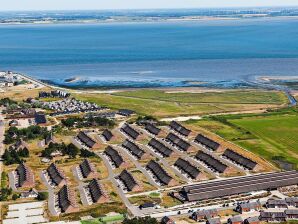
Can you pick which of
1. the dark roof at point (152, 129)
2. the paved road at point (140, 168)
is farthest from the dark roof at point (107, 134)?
the dark roof at point (152, 129)

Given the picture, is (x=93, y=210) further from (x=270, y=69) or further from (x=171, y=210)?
(x=270, y=69)

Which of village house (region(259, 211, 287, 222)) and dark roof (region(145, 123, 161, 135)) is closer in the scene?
village house (region(259, 211, 287, 222))

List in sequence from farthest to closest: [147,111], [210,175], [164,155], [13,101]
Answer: [13,101] → [147,111] → [164,155] → [210,175]

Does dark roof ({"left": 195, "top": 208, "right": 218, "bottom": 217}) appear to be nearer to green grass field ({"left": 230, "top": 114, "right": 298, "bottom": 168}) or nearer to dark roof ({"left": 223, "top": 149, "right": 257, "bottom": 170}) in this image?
dark roof ({"left": 223, "top": 149, "right": 257, "bottom": 170})

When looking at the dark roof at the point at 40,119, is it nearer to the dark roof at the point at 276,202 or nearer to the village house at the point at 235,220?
the dark roof at the point at 276,202

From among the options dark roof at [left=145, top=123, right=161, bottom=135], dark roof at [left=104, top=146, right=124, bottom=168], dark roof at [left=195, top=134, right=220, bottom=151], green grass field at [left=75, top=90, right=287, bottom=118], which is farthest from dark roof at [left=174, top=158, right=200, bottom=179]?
green grass field at [left=75, top=90, right=287, bottom=118]

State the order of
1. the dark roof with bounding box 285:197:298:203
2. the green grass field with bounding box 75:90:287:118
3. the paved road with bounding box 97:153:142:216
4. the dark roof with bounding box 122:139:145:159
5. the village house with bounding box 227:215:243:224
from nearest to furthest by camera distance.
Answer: the village house with bounding box 227:215:243:224, the paved road with bounding box 97:153:142:216, the dark roof with bounding box 285:197:298:203, the dark roof with bounding box 122:139:145:159, the green grass field with bounding box 75:90:287:118

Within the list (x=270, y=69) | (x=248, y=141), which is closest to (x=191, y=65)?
(x=270, y=69)
